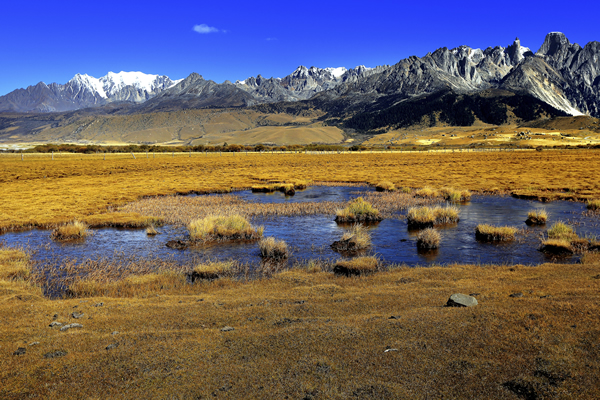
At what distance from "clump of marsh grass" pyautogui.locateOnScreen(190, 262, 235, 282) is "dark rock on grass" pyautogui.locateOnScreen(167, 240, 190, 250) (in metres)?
3.94

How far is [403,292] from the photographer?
369 inches

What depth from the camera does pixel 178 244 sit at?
636 inches

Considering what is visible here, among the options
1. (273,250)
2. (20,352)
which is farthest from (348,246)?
(20,352)

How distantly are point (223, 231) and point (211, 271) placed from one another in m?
5.46

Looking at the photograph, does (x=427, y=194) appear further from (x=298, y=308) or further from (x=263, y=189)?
(x=298, y=308)

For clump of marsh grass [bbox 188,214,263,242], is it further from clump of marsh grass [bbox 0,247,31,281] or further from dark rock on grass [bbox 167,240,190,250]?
clump of marsh grass [bbox 0,247,31,281]

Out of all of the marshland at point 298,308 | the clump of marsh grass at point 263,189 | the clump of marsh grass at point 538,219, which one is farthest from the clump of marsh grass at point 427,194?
the clump of marsh grass at point 263,189

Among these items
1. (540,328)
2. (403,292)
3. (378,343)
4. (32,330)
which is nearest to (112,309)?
(32,330)

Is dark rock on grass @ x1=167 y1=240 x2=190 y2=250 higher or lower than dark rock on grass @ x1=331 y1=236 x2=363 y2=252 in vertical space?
higher

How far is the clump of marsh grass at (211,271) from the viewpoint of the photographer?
11.7m

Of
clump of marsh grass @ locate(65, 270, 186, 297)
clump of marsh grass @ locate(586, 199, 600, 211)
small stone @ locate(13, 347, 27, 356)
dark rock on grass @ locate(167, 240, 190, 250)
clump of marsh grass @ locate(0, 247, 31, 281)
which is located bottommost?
clump of marsh grass @ locate(586, 199, 600, 211)

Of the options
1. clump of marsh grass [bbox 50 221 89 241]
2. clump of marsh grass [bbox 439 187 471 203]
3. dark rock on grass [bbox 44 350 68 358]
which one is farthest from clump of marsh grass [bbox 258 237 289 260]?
clump of marsh grass [bbox 439 187 471 203]

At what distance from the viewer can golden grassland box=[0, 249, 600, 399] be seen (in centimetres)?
517

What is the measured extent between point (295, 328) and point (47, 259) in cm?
1151
